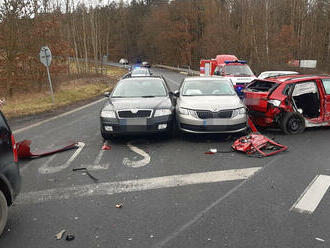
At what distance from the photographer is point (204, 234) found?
132 inches

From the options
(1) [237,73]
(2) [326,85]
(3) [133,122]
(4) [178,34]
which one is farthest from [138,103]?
(4) [178,34]

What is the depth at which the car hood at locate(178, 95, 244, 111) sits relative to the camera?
23.6ft

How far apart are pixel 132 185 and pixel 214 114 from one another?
3.08 meters

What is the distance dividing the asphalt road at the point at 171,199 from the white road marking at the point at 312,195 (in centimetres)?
4

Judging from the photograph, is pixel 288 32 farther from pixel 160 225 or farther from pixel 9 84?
pixel 160 225

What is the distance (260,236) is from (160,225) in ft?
3.72

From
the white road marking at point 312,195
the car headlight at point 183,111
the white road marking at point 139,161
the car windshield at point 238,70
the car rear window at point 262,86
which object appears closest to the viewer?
the white road marking at point 312,195

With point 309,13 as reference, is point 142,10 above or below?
above

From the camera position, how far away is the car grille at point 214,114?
278 inches

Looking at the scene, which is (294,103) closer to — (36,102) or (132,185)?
(132,185)

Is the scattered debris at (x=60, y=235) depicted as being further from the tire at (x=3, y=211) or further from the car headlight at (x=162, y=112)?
the car headlight at (x=162, y=112)

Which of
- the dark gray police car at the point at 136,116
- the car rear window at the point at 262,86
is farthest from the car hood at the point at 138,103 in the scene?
the car rear window at the point at 262,86

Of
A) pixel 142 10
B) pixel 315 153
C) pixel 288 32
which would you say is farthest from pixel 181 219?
pixel 142 10

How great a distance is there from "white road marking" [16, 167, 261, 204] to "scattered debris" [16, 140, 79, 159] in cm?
190
